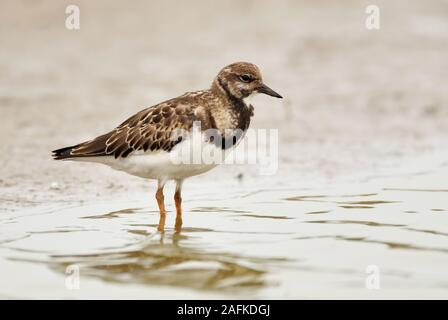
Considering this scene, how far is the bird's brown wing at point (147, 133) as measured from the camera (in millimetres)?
7445

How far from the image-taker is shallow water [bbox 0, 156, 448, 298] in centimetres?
575

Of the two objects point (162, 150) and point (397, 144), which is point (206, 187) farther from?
point (397, 144)

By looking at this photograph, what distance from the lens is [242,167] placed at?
33.4ft

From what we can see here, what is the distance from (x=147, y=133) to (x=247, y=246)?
160 centimetres

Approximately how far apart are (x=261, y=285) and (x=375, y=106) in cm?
790

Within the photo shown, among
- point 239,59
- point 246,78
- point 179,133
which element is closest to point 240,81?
point 246,78

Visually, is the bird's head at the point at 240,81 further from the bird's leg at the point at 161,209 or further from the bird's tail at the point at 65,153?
the bird's tail at the point at 65,153

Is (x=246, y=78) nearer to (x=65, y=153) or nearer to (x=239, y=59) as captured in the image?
(x=65, y=153)

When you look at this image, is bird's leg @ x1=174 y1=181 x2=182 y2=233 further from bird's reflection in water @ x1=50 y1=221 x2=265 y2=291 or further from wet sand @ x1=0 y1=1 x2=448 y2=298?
bird's reflection in water @ x1=50 y1=221 x2=265 y2=291

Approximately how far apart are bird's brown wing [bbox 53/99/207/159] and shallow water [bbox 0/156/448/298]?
652mm

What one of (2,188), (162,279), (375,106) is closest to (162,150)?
(162,279)

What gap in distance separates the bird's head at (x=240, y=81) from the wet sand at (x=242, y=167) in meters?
1.20

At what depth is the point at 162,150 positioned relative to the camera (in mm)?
7504

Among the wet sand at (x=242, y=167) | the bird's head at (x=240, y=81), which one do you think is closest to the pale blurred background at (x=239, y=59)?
the wet sand at (x=242, y=167)
